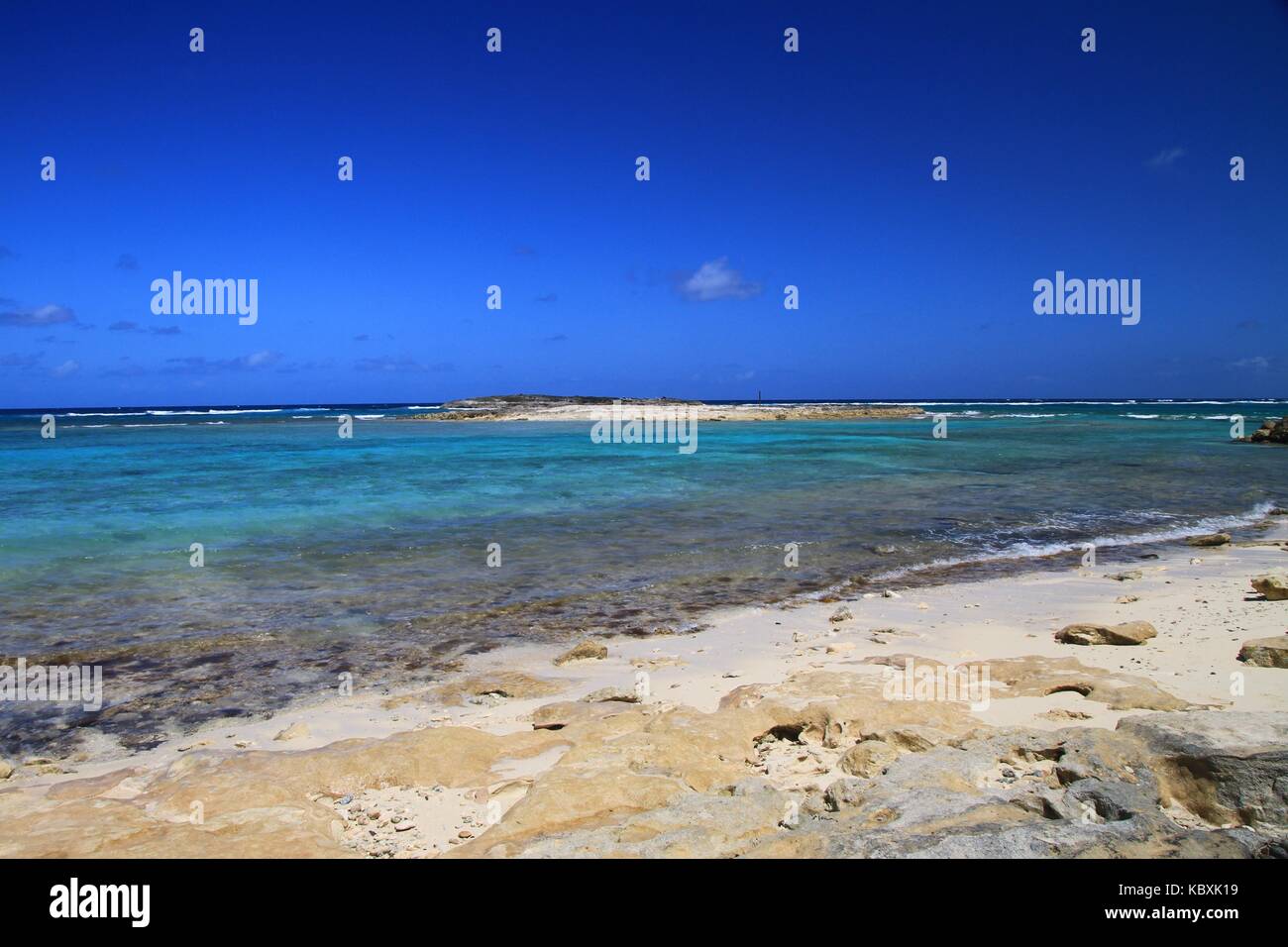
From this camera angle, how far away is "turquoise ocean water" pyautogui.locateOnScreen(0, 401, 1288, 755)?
285 inches

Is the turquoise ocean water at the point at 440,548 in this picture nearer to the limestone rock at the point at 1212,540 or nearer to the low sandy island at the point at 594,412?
the limestone rock at the point at 1212,540

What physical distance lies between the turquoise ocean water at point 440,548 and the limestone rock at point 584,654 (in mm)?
802

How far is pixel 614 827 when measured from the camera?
331cm

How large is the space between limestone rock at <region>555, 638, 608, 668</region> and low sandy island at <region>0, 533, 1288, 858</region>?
0.08 feet

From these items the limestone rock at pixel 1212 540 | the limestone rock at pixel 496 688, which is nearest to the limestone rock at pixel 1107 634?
the limestone rock at pixel 496 688

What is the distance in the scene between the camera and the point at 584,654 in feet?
23.4

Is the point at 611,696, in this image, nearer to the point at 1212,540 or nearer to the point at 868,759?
the point at 868,759

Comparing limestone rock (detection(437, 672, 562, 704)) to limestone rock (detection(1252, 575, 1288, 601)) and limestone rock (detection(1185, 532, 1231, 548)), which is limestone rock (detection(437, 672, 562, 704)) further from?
limestone rock (detection(1185, 532, 1231, 548))

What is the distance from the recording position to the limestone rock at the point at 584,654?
23.2 feet

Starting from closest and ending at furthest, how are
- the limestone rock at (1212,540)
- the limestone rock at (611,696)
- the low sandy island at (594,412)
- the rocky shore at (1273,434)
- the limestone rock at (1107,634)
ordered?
the limestone rock at (611,696), the limestone rock at (1107,634), the limestone rock at (1212,540), the rocky shore at (1273,434), the low sandy island at (594,412)

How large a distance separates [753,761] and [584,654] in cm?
296

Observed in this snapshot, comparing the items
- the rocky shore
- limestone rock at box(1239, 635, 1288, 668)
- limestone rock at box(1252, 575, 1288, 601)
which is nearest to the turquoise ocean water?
limestone rock at box(1252, 575, 1288, 601)
